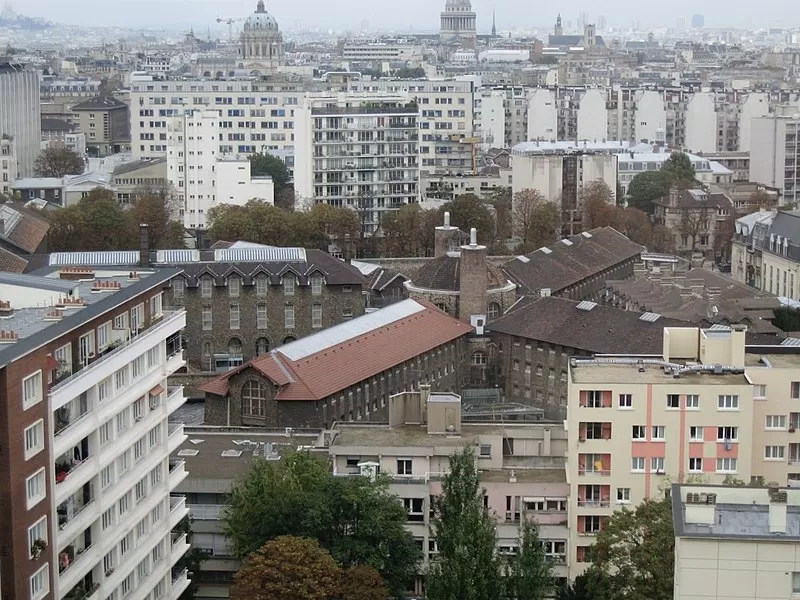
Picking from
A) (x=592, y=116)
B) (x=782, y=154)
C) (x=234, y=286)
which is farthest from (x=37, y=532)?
(x=592, y=116)

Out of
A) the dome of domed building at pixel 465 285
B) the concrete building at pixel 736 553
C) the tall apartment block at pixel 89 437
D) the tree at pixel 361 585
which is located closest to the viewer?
the concrete building at pixel 736 553

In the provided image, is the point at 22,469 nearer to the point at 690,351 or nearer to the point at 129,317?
the point at 129,317

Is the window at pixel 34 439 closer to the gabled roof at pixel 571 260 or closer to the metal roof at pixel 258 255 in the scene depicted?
the metal roof at pixel 258 255

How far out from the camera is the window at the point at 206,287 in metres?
71.7

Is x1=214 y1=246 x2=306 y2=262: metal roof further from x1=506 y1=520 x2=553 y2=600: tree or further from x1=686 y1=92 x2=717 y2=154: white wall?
x1=686 y1=92 x2=717 y2=154: white wall

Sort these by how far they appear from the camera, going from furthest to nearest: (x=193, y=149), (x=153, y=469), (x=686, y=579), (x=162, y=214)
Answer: (x=193, y=149)
(x=162, y=214)
(x=153, y=469)
(x=686, y=579)

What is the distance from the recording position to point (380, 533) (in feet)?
132

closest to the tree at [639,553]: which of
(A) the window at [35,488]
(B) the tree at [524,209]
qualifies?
(A) the window at [35,488]

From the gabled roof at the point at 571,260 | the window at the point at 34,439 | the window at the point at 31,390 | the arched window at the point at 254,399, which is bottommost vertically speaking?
the arched window at the point at 254,399

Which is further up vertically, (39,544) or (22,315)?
(22,315)

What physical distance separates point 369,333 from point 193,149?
182 feet

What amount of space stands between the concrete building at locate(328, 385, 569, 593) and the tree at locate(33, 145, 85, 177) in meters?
95.3

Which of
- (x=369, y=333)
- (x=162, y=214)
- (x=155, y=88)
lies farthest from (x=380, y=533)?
(x=155, y=88)

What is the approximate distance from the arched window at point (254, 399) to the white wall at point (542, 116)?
111151 mm
